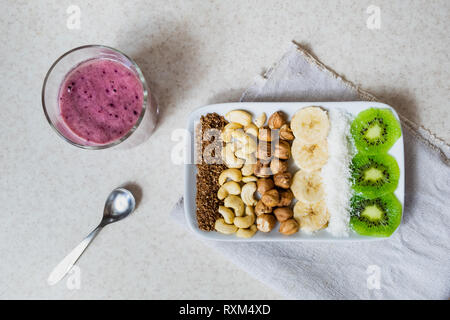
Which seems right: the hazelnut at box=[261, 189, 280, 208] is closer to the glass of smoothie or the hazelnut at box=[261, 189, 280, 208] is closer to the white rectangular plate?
the white rectangular plate

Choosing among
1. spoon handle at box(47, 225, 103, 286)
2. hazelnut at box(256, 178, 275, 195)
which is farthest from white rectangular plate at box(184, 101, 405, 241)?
spoon handle at box(47, 225, 103, 286)

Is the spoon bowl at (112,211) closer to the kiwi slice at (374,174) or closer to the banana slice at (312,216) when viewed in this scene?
the banana slice at (312,216)

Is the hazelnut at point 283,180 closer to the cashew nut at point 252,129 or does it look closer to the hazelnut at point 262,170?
the hazelnut at point 262,170

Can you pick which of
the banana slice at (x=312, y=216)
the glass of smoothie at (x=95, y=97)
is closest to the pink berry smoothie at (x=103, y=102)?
the glass of smoothie at (x=95, y=97)

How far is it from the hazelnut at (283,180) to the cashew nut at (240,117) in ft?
0.54

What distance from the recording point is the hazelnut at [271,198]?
1000mm

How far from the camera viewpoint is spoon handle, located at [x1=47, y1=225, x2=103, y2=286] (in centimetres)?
110

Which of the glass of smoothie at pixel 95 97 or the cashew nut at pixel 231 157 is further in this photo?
the cashew nut at pixel 231 157

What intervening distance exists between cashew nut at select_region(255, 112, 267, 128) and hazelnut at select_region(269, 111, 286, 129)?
0.02 meters

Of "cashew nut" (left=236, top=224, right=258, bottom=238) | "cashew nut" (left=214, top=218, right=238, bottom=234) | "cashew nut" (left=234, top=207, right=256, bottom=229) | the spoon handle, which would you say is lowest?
the spoon handle

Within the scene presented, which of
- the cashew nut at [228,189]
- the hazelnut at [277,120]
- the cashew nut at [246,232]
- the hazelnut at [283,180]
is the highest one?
the hazelnut at [277,120]

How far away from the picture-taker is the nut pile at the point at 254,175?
1.01 m

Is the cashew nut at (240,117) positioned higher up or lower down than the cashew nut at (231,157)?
higher up

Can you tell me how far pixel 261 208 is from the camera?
1017 millimetres
